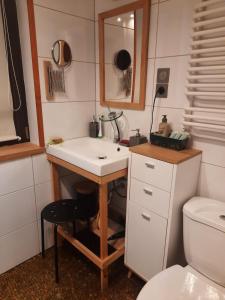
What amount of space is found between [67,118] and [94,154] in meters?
0.40

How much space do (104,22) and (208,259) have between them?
177 cm

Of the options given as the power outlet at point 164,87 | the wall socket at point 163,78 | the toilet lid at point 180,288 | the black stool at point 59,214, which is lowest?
the toilet lid at point 180,288

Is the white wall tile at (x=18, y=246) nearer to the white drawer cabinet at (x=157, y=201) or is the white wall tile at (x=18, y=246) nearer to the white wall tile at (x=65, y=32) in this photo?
the white drawer cabinet at (x=157, y=201)

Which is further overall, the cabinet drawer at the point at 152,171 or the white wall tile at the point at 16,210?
the white wall tile at the point at 16,210

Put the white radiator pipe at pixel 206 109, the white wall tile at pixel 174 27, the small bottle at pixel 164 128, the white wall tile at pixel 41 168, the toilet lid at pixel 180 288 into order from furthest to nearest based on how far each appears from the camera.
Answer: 1. the white wall tile at pixel 41 168
2. the small bottle at pixel 164 128
3. the white wall tile at pixel 174 27
4. the white radiator pipe at pixel 206 109
5. the toilet lid at pixel 180 288

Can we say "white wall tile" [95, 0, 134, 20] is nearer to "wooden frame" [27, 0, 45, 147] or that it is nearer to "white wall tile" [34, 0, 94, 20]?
"white wall tile" [34, 0, 94, 20]

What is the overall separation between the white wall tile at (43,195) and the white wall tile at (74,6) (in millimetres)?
1296

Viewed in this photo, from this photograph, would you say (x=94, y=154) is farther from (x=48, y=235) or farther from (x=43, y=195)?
(x=48, y=235)

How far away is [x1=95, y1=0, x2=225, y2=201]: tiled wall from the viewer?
127 centimetres

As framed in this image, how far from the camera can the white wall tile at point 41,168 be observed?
1644mm

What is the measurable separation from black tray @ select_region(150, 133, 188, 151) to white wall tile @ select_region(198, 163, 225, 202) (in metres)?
0.19

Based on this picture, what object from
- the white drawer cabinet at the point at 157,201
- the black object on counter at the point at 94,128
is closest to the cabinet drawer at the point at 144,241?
the white drawer cabinet at the point at 157,201

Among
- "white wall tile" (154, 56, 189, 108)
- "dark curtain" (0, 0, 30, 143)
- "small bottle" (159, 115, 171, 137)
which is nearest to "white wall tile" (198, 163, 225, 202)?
"small bottle" (159, 115, 171, 137)

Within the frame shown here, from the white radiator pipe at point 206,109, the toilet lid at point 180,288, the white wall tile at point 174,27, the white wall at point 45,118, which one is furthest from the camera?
the white wall at point 45,118
